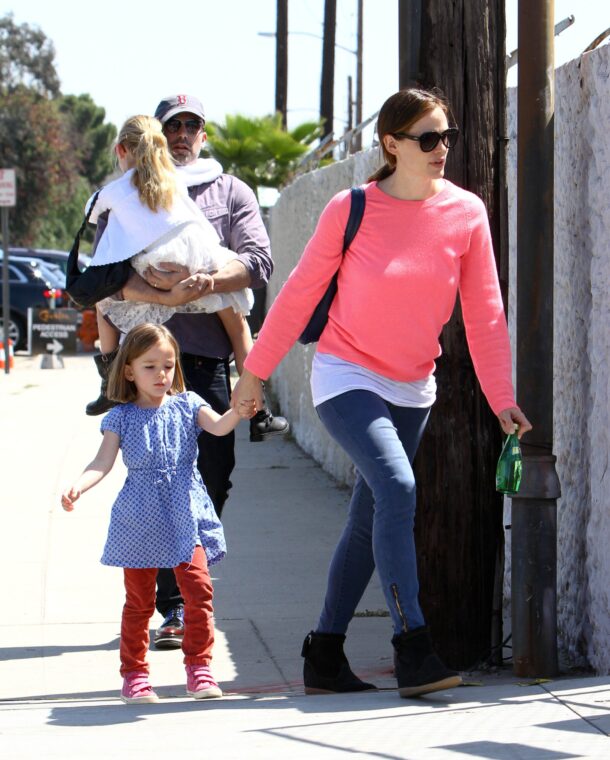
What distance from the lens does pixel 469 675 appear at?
5.12m

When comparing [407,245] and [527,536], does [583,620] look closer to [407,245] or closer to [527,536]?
[527,536]

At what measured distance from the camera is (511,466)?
14.9 ft

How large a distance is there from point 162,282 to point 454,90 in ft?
4.20

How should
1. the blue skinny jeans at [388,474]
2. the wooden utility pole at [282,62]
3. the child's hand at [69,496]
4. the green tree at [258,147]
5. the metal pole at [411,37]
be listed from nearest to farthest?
the blue skinny jeans at [388,474]
the child's hand at [69,496]
the metal pole at [411,37]
the green tree at [258,147]
the wooden utility pole at [282,62]

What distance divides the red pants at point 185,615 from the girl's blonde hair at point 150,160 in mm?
1381

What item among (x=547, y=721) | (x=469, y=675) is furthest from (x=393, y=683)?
(x=547, y=721)

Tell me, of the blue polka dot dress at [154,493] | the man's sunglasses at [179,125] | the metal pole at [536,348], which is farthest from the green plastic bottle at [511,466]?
the man's sunglasses at [179,125]

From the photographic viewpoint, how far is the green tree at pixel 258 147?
1169 inches

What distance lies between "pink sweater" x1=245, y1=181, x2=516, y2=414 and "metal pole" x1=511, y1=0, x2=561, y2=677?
0.81ft

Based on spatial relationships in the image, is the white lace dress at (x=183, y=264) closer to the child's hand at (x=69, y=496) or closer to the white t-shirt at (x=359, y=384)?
the white t-shirt at (x=359, y=384)

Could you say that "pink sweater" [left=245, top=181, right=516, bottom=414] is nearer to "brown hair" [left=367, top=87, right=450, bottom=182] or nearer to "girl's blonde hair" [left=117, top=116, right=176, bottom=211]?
"brown hair" [left=367, top=87, right=450, bottom=182]

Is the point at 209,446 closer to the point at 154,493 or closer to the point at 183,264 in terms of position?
the point at 183,264

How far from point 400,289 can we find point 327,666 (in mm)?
1301

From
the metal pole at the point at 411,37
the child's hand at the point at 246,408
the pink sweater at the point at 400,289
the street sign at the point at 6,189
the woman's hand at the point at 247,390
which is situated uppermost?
the street sign at the point at 6,189
